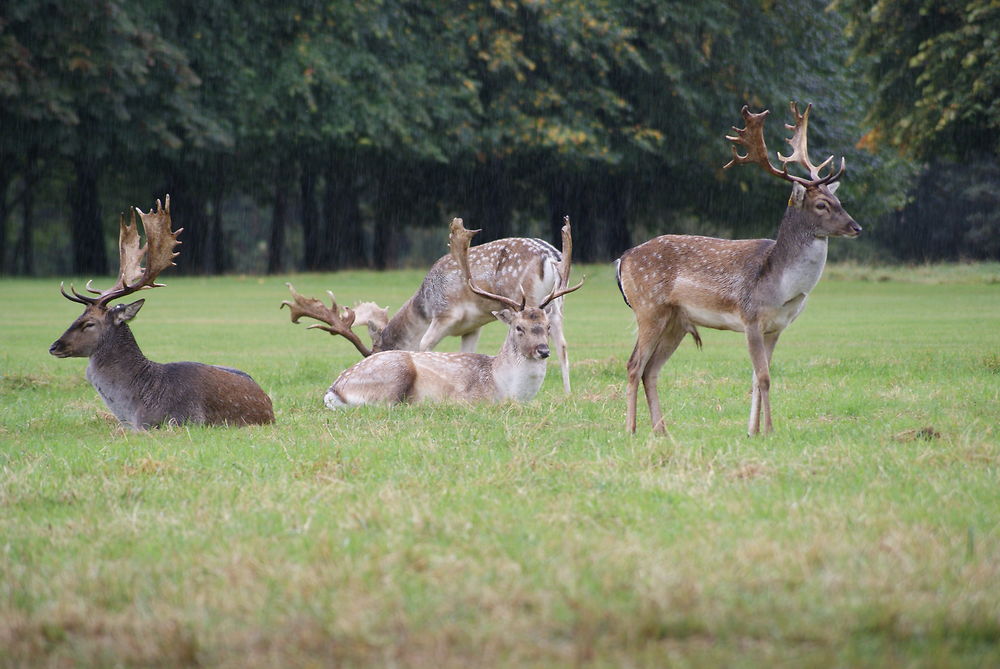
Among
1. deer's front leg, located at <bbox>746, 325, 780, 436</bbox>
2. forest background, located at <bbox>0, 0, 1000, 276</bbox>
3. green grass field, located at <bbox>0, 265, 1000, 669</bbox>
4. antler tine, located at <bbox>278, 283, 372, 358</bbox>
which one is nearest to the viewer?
green grass field, located at <bbox>0, 265, 1000, 669</bbox>

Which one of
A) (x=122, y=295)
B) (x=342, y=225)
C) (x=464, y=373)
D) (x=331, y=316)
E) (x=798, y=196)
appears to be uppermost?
(x=798, y=196)

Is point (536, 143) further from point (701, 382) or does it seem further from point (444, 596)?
point (444, 596)

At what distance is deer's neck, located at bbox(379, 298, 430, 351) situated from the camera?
12422 mm

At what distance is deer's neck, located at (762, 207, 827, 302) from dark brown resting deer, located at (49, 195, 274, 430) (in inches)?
138

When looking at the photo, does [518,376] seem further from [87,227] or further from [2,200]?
[2,200]

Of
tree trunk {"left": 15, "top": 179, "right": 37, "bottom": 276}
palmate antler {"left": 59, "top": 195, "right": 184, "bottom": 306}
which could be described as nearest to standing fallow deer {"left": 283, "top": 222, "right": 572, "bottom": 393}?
palmate antler {"left": 59, "top": 195, "right": 184, "bottom": 306}

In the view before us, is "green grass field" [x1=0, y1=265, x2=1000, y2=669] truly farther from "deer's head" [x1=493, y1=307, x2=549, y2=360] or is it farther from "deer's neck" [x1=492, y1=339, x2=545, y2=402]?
"deer's head" [x1=493, y1=307, x2=549, y2=360]

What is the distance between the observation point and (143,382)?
28.2ft

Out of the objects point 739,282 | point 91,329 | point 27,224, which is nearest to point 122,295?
point 91,329

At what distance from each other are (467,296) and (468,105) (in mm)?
19080

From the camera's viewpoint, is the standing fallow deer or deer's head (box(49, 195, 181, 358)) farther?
the standing fallow deer

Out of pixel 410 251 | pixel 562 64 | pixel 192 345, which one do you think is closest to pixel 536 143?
pixel 562 64

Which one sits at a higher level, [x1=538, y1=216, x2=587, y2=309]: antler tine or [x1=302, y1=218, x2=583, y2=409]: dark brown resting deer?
[x1=538, y1=216, x2=587, y2=309]: antler tine

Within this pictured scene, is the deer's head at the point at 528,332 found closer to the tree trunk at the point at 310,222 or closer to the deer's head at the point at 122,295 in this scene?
the deer's head at the point at 122,295
